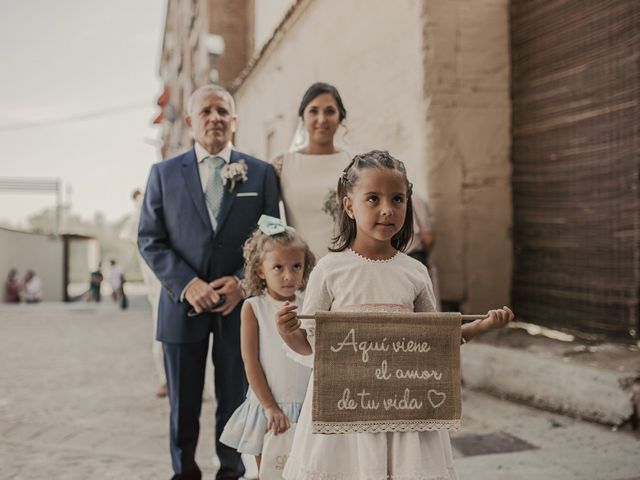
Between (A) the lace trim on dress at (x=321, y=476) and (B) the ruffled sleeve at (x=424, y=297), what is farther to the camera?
(B) the ruffled sleeve at (x=424, y=297)

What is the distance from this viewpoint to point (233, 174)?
10.3ft

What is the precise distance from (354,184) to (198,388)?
152cm

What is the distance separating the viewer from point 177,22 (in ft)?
75.9

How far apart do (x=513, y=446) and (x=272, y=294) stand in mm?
2042

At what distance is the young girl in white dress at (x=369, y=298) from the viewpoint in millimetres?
2029

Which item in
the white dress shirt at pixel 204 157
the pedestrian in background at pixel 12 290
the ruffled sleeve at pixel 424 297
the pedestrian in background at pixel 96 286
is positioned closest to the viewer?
the ruffled sleeve at pixel 424 297

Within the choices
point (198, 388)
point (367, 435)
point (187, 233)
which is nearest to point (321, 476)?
point (367, 435)

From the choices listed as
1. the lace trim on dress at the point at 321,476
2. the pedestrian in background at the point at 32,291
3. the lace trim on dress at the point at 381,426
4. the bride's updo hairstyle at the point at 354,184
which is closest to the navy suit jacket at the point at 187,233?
the bride's updo hairstyle at the point at 354,184

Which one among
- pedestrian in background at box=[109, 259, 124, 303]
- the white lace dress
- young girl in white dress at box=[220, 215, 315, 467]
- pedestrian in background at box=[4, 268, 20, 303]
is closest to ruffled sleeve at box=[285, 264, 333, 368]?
the white lace dress

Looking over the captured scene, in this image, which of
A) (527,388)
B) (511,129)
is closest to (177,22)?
(511,129)

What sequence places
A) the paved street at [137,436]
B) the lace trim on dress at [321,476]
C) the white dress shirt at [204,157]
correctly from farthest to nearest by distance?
the paved street at [137,436] → the white dress shirt at [204,157] → the lace trim on dress at [321,476]

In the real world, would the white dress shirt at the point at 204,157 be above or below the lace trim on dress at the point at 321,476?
above

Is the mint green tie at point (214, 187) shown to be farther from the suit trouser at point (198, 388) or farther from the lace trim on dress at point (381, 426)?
the lace trim on dress at point (381, 426)

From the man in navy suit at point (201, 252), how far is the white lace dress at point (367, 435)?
95 centimetres
